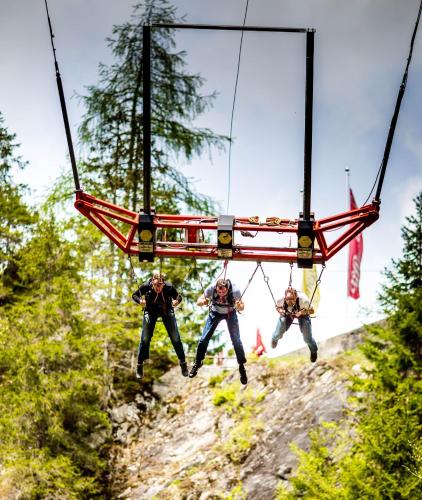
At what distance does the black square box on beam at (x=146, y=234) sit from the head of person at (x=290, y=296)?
285 centimetres

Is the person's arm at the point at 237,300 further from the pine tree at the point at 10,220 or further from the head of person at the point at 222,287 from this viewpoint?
the pine tree at the point at 10,220

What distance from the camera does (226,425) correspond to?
2294 centimetres

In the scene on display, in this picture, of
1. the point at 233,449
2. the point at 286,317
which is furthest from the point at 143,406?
the point at 286,317

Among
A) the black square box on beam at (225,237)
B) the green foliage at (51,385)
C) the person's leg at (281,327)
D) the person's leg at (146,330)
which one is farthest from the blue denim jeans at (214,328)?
the green foliage at (51,385)

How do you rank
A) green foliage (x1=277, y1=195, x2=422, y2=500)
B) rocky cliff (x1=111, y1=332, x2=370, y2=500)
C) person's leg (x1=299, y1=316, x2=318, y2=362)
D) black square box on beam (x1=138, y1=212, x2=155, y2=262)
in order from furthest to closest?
1. rocky cliff (x1=111, y1=332, x2=370, y2=500)
2. green foliage (x1=277, y1=195, x2=422, y2=500)
3. person's leg (x1=299, y1=316, x2=318, y2=362)
4. black square box on beam (x1=138, y1=212, x2=155, y2=262)

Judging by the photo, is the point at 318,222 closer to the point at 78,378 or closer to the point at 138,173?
the point at 78,378

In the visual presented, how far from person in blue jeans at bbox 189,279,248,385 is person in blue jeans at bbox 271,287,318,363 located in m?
0.72

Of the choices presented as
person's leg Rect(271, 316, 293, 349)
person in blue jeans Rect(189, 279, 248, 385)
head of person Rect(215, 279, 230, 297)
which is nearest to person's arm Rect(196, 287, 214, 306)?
person in blue jeans Rect(189, 279, 248, 385)

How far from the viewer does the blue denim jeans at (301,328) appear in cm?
1270

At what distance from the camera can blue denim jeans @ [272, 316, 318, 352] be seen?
12695mm

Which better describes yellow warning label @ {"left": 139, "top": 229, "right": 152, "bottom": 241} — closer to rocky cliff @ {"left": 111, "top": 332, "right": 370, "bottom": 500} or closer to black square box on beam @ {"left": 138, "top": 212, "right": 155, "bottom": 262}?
black square box on beam @ {"left": 138, "top": 212, "right": 155, "bottom": 262}

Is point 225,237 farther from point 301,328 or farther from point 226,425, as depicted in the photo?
point 226,425

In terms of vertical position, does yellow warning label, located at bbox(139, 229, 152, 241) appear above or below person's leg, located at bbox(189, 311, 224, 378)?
above

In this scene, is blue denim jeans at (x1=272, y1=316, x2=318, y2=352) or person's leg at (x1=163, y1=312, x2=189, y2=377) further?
blue denim jeans at (x1=272, y1=316, x2=318, y2=352)
